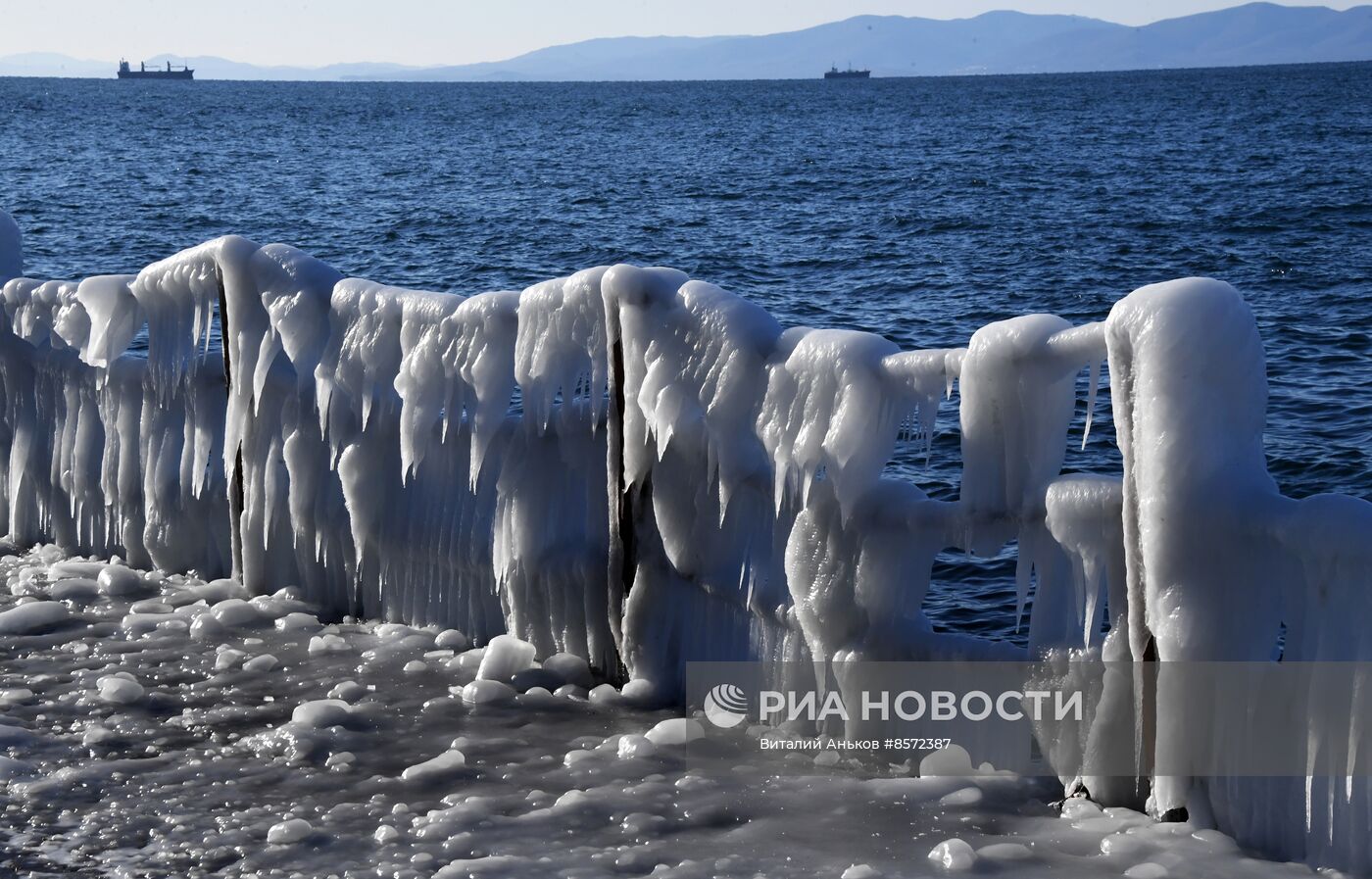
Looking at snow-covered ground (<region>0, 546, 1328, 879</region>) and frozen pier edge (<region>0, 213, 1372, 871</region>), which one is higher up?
frozen pier edge (<region>0, 213, 1372, 871</region>)

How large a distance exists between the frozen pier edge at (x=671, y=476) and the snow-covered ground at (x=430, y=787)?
0.35 meters

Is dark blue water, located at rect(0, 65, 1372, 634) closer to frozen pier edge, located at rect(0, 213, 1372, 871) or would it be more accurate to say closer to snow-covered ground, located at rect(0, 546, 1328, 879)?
frozen pier edge, located at rect(0, 213, 1372, 871)

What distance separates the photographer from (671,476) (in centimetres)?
685

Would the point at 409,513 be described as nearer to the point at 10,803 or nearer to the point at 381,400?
the point at 381,400

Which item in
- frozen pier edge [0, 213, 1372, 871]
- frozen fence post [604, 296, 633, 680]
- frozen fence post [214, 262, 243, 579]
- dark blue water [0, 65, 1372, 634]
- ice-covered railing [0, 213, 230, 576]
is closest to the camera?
frozen pier edge [0, 213, 1372, 871]

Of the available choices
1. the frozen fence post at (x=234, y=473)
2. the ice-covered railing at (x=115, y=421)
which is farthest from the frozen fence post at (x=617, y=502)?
the ice-covered railing at (x=115, y=421)

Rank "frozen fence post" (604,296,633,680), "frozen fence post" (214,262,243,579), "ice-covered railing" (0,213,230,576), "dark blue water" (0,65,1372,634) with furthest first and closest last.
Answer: "dark blue water" (0,65,1372,634) → "ice-covered railing" (0,213,230,576) → "frozen fence post" (214,262,243,579) → "frozen fence post" (604,296,633,680)

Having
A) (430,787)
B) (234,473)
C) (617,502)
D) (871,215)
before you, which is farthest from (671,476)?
(871,215)

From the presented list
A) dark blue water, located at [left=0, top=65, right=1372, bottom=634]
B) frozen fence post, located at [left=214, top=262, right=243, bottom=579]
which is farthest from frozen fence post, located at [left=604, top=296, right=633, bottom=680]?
dark blue water, located at [left=0, top=65, right=1372, bottom=634]

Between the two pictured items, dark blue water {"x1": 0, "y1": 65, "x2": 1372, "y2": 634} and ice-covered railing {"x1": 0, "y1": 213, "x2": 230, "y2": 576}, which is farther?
dark blue water {"x1": 0, "y1": 65, "x2": 1372, "y2": 634}

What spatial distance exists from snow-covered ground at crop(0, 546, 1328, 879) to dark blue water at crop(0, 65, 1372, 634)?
515cm

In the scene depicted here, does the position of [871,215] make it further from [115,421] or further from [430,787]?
[430,787]

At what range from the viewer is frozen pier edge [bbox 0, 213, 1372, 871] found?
5145mm

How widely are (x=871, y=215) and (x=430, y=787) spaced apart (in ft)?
140
